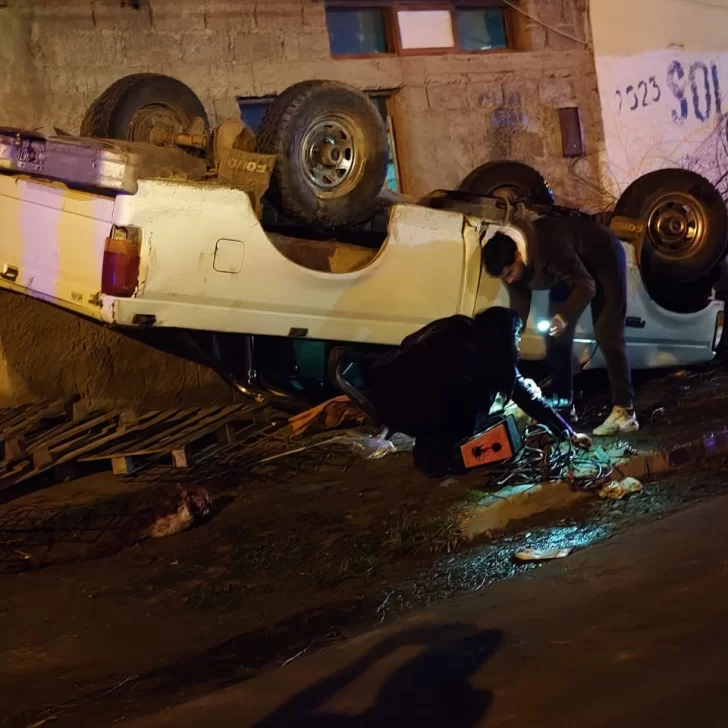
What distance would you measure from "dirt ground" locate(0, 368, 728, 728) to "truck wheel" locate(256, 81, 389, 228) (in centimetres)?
169

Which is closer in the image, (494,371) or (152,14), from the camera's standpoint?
(494,371)

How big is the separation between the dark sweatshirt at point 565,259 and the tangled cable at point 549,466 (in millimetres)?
848

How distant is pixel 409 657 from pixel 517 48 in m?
8.54

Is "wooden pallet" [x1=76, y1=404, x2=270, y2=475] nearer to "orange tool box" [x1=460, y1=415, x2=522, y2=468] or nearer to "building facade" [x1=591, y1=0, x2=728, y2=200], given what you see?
"orange tool box" [x1=460, y1=415, x2=522, y2=468]

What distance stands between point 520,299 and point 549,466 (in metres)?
1.29

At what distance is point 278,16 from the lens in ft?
28.5

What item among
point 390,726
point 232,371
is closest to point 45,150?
point 232,371

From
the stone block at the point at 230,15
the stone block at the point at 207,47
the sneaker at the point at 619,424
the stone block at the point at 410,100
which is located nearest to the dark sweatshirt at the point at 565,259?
the sneaker at the point at 619,424

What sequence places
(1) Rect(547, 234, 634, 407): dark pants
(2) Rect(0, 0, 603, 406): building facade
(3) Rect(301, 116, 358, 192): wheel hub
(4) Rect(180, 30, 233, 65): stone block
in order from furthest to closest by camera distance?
(4) Rect(180, 30, 233, 65): stone block, (1) Rect(547, 234, 634, 407): dark pants, (2) Rect(0, 0, 603, 406): building facade, (3) Rect(301, 116, 358, 192): wheel hub

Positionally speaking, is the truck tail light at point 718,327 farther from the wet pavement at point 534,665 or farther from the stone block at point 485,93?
the wet pavement at point 534,665

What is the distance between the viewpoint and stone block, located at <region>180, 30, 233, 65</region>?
8297 mm

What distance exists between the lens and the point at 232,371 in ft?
20.8

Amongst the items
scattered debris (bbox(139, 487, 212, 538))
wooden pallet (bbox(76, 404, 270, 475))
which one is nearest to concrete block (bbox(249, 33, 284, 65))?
wooden pallet (bbox(76, 404, 270, 475))

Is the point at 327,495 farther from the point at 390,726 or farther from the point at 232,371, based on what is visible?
the point at 390,726
